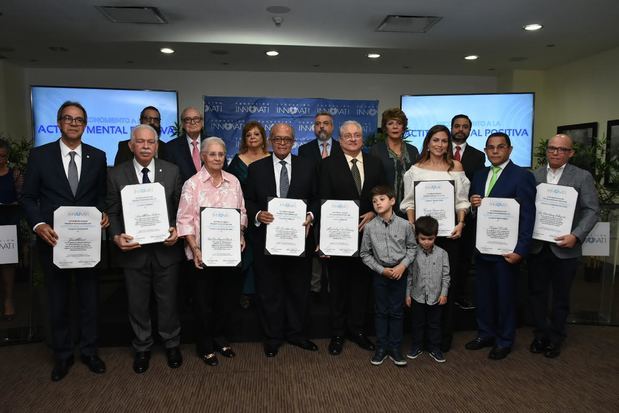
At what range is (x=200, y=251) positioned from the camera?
3.01 meters

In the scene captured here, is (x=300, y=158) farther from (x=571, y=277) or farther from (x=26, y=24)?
(x=26, y=24)

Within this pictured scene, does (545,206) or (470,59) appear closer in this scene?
(545,206)

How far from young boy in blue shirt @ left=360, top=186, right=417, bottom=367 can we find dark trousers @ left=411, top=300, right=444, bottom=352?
6.4 inches

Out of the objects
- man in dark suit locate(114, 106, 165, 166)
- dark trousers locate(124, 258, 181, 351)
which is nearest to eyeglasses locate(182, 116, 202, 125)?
man in dark suit locate(114, 106, 165, 166)

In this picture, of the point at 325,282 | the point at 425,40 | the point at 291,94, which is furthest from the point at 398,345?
the point at 291,94

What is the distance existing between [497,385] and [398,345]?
0.69 meters

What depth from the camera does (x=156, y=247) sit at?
302 centimetres

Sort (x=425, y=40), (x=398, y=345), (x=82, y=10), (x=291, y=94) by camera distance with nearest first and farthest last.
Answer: (x=398, y=345)
(x=82, y=10)
(x=425, y=40)
(x=291, y=94)

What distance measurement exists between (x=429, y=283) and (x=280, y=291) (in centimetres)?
110

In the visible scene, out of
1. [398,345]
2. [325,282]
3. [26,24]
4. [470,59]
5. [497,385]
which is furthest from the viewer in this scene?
[470,59]

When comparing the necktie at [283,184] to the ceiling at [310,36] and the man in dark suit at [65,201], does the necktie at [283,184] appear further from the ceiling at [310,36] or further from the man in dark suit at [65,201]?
the ceiling at [310,36]

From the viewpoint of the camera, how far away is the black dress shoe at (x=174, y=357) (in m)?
3.19

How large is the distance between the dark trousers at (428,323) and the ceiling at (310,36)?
10.9 ft

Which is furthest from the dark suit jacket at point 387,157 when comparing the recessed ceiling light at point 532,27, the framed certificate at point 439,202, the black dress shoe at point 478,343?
the recessed ceiling light at point 532,27
